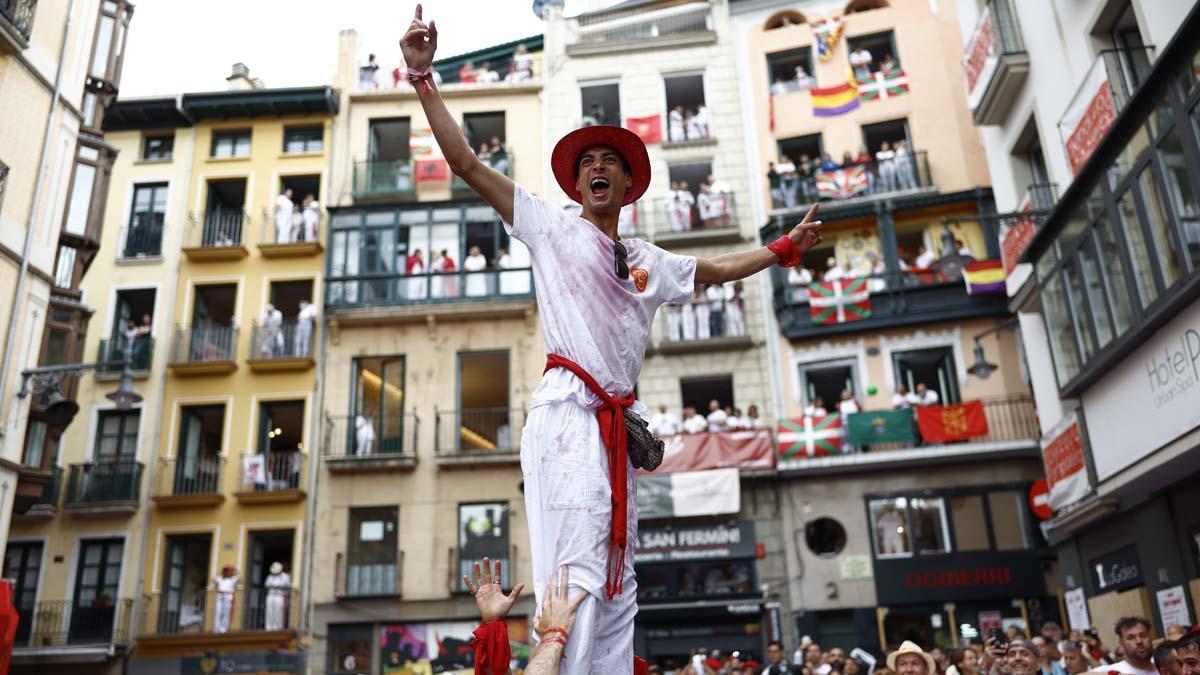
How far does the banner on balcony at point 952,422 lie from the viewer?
84.9 ft

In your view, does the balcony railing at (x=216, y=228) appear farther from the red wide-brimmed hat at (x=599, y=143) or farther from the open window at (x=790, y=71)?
the red wide-brimmed hat at (x=599, y=143)

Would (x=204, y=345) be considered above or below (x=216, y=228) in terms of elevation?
below

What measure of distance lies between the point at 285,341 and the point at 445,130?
27.8 meters

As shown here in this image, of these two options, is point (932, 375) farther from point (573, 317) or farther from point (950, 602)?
point (573, 317)

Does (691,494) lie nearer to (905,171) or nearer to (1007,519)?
(1007,519)

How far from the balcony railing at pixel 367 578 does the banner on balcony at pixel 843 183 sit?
1541 cm

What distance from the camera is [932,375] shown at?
2847 centimetres

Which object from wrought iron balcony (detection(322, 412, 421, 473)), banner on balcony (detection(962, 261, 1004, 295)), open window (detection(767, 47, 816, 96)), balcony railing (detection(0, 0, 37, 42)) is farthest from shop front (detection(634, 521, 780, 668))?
balcony railing (detection(0, 0, 37, 42))

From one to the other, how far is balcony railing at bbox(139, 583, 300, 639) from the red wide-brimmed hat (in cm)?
2503

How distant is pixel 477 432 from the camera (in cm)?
2959

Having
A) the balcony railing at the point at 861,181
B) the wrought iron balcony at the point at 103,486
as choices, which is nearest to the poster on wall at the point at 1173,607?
the balcony railing at the point at 861,181

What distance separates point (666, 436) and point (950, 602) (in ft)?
26.0

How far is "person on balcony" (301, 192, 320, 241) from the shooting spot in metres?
31.4

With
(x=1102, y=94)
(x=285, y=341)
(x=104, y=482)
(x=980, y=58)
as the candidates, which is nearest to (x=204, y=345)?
(x=285, y=341)
